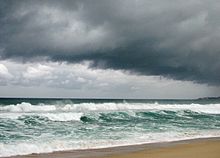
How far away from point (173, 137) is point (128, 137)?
220 centimetres

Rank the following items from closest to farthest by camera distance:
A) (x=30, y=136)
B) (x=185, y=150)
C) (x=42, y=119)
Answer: (x=185, y=150) → (x=30, y=136) → (x=42, y=119)

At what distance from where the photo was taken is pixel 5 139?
14.3 metres

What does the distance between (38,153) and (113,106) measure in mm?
29277

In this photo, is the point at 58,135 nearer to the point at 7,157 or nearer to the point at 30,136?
the point at 30,136

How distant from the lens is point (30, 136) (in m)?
15.2

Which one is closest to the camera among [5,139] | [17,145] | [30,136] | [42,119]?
[17,145]

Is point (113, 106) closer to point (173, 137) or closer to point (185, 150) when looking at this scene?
point (173, 137)

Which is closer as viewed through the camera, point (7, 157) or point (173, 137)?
point (7, 157)

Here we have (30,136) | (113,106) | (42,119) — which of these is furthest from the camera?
(113,106)

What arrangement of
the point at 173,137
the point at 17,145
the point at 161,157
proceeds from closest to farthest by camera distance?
the point at 161,157 < the point at 17,145 < the point at 173,137

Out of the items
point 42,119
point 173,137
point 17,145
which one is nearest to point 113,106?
point 42,119

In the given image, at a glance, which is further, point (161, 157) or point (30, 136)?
point (30, 136)

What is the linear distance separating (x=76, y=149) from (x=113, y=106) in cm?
2839

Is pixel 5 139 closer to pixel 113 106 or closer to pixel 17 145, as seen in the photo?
pixel 17 145
